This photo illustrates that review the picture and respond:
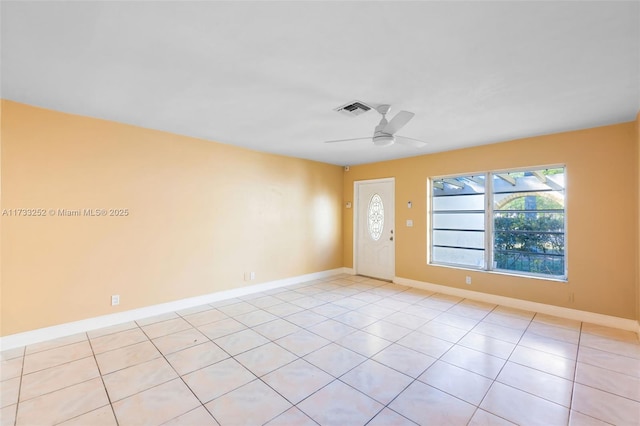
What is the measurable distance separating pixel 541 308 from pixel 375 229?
9.98 feet

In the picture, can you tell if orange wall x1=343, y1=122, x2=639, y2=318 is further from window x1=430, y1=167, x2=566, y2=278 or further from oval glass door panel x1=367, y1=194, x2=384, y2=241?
oval glass door panel x1=367, y1=194, x2=384, y2=241

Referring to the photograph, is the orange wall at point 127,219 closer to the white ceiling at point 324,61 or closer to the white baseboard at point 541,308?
the white ceiling at point 324,61

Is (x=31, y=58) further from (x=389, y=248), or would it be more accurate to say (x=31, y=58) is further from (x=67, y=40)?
(x=389, y=248)

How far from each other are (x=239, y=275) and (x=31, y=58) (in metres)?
3.54

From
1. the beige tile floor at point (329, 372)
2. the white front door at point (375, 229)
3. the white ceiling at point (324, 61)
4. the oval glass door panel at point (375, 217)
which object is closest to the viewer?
the white ceiling at point (324, 61)

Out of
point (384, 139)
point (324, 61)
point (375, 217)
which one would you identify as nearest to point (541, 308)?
point (375, 217)

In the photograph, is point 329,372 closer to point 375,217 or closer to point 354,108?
point 354,108

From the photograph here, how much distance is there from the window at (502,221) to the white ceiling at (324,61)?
102cm

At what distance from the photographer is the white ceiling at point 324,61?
5.35ft

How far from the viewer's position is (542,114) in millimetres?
3152

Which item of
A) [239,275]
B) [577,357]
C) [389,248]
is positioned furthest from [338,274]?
[577,357]

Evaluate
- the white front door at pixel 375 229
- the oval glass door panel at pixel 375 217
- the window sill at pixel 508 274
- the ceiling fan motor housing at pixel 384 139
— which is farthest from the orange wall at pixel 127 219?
the window sill at pixel 508 274

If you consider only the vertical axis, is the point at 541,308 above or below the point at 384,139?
below

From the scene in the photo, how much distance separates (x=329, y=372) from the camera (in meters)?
2.45
